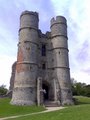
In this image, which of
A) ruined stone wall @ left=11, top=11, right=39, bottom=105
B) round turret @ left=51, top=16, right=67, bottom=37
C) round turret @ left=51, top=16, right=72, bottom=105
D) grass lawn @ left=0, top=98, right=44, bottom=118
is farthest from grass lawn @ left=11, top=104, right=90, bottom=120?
round turret @ left=51, top=16, right=67, bottom=37

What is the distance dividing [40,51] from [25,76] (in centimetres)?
792

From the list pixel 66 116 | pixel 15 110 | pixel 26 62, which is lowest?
pixel 15 110

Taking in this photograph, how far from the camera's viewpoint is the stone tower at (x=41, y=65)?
1403 inches

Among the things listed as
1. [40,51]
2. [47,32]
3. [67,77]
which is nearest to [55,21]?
[47,32]

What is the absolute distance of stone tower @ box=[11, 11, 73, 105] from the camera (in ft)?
117

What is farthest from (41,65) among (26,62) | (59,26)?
(59,26)

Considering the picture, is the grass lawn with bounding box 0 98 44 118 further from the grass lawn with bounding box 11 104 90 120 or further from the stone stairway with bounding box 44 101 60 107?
the grass lawn with bounding box 11 104 90 120

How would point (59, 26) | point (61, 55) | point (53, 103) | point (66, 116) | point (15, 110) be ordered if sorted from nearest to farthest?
point (66, 116) < point (15, 110) < point (53, 103) < point (61, 55) < point (59, 26)

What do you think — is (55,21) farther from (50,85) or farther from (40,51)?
(50,85)

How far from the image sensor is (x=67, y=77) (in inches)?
1566

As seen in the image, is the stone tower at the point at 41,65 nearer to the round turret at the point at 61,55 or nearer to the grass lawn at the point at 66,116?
the round turret at the point at 61,55

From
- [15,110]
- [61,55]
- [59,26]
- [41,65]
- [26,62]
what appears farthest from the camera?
[59,26]

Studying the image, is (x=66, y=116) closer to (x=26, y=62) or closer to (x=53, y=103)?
(x=53, y=103)

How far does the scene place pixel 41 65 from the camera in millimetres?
40906
